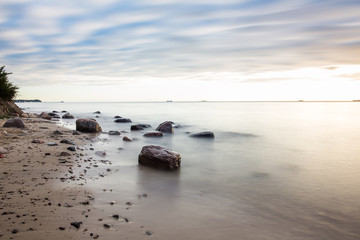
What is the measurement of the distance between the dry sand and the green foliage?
1470cm

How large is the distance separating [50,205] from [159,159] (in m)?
4.23

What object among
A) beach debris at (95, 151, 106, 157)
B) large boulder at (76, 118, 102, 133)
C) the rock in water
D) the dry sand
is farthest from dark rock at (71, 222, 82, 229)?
large boulder at (76, 118, 102, 133)

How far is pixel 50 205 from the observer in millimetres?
4707

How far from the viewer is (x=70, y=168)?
750 centimetres

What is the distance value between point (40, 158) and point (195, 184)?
5104 mm

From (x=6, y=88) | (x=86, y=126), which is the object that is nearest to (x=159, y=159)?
(x=86, y=126)

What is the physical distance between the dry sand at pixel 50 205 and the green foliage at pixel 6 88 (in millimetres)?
14703

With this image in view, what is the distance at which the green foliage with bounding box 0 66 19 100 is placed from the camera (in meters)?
19.7

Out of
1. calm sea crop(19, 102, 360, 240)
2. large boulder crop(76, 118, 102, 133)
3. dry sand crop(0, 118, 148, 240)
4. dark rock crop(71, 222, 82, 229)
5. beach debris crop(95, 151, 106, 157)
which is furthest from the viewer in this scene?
large boulder crop(76, 118, 102, 133)

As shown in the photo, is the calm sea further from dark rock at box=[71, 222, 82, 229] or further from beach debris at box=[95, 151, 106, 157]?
dark rock at box=[71, 222, 82, 229]

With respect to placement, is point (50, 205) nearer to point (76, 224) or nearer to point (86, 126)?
point (76, 224)

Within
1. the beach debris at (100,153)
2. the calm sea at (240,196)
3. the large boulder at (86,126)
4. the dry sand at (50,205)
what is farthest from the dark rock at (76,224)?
the large boulder at (86,126)

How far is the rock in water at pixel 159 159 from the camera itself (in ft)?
28.1

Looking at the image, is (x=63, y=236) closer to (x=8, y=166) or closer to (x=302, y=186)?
(x=8, y=166)
